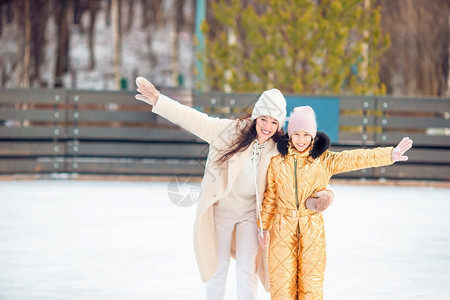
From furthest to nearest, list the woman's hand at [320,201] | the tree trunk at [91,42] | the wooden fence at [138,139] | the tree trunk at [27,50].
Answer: the tree trunk at [91,42] < the tree trunk at [27,50] < the wooden fence at [138,139] < the woman's hand at [320,201]

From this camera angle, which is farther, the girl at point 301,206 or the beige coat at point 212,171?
the beige coat at point 212,171

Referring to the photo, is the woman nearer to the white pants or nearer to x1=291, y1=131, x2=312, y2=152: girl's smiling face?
the white pants

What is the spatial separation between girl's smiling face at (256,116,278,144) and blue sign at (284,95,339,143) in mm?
7746

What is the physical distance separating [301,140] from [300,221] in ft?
1.26

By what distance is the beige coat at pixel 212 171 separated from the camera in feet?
13.6

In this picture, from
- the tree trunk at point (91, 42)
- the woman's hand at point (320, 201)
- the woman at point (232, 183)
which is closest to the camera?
the woman's hand at point (320, 201)

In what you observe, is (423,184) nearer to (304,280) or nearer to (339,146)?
(339,146)

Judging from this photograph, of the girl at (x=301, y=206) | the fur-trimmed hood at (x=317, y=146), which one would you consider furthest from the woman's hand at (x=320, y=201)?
the fur-trimmed hood at (x=317, y=146)

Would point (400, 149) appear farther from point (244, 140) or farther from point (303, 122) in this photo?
point (244, 140)

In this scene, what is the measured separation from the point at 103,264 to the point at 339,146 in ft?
22.7

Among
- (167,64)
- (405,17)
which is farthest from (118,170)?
(167,64)

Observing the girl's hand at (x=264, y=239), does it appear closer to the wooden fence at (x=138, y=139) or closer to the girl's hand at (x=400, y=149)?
the girl's hand at (x=400, y=149)

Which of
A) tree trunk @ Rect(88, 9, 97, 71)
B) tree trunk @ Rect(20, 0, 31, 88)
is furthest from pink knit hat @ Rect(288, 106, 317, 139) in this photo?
tree trunk @ Rect(88, 9, 97, 71)

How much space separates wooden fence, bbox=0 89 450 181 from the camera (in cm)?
1207
